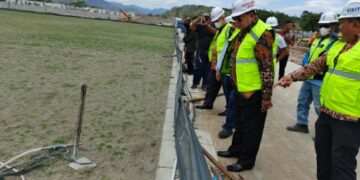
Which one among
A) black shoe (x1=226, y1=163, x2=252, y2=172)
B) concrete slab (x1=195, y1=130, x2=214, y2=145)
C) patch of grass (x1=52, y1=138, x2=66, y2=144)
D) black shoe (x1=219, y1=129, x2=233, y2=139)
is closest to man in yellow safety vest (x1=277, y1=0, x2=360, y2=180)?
black shoe (x1=226, y1=163, x2=252, y2=172)

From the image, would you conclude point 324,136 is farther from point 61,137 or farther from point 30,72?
point 30,72

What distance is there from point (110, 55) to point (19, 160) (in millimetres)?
11624

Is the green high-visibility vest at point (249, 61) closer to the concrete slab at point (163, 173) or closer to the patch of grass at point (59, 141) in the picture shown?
the concrete slab at point (163, 173)

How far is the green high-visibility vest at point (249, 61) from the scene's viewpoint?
4.12 m

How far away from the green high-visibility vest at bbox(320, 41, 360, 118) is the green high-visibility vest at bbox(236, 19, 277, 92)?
96 cm

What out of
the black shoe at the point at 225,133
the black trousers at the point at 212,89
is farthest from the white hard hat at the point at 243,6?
Result: the black trousers at the point at 212,89

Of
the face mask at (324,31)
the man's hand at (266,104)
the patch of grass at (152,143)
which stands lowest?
the patch of grass at (152,143)

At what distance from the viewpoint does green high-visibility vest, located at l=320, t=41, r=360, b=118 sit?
10.3ft

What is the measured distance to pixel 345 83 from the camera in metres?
3.19

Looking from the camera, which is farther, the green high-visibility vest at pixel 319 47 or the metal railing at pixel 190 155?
the green high-visibility vest at pixel 319 47

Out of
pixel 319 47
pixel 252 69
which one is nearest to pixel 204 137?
pixel 252 69

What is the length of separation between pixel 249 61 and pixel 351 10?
128 centimetres

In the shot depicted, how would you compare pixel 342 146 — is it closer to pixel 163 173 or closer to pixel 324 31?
pixel 163 173

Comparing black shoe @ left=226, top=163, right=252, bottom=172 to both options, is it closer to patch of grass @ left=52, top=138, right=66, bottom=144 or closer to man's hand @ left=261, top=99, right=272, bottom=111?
man's hand @ left=261, top=99, right=272, bottom=111
